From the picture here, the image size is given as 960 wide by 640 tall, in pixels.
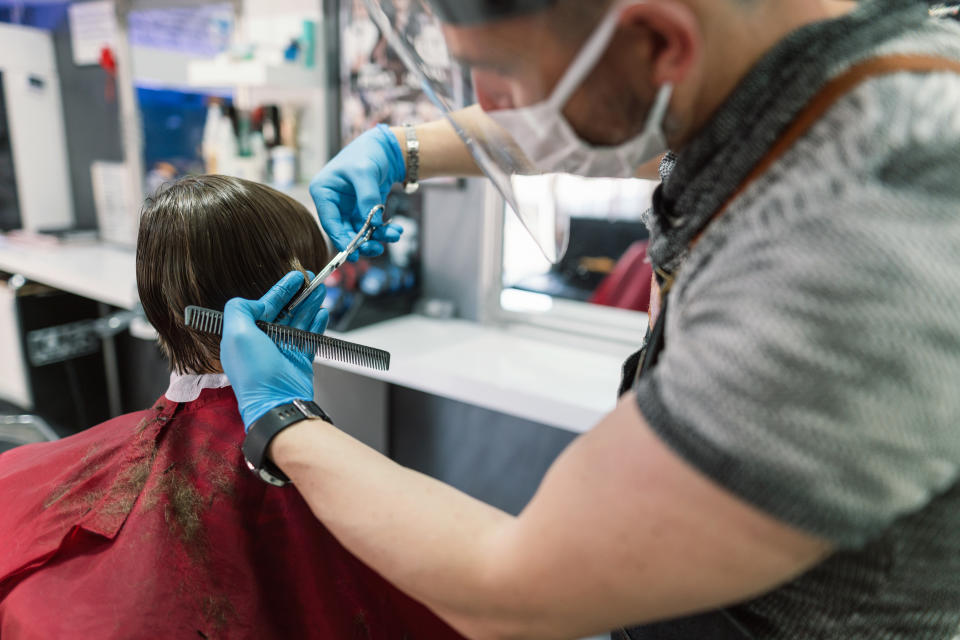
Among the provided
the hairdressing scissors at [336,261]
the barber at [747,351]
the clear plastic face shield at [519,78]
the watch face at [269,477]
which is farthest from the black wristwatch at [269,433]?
the clear plastic face shield at [519,78]

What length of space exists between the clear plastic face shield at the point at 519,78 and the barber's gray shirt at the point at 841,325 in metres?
0.16

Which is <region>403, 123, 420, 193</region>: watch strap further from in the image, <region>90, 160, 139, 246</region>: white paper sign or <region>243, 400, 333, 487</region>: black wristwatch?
<region>90, 160, 139, 246</region>: white paper sign

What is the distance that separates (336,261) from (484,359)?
46.5 inches

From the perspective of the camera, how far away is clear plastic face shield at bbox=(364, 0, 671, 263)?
1.77 feet

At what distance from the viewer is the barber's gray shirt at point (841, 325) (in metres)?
0.44

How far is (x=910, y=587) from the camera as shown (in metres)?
0.60

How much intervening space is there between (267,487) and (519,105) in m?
0.87

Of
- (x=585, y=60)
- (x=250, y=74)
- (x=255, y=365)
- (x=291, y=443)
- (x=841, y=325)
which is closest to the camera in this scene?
(x=841, y=325)

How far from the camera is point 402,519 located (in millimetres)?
649

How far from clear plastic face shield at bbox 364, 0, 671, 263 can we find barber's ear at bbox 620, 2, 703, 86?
0.01m

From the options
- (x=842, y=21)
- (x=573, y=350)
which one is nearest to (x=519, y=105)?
(x=842, y=21)

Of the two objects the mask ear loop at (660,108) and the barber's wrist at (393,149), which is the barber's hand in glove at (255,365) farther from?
the mask ear loop at (660,108)

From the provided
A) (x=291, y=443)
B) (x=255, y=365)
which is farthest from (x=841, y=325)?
(x=255, y=365)

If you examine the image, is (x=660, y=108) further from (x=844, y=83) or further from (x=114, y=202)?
(x=114, y=202)
